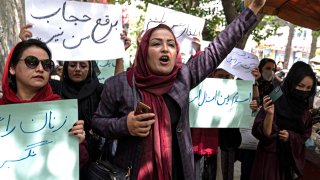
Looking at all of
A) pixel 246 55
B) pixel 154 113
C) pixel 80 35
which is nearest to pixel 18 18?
pixel 80 35

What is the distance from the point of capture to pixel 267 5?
10.2 feet

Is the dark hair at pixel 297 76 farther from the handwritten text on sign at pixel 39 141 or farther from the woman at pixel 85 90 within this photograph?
the handwritten text on sign at pixel 39 141

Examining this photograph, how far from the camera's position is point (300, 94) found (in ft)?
9.96

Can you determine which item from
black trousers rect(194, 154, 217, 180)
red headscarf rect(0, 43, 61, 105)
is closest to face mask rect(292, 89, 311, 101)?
black trousers rect(194, 154, 217, 180)

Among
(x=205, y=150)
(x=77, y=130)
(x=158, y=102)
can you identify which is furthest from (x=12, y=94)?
(x=205, y=150)

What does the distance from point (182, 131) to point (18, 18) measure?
9.19 feet

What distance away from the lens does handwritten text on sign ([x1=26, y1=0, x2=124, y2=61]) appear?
8.81ft

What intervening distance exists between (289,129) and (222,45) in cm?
130

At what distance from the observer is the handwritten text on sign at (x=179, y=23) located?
10.6 ft

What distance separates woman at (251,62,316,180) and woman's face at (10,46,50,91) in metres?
1.74

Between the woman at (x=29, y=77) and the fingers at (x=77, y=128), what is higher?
the woman at (x=29, y=77)

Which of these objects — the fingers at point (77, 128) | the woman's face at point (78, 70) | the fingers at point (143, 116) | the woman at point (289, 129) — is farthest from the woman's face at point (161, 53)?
the woman at point (289, 129)

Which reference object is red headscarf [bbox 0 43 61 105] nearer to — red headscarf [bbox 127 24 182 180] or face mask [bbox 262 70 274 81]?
red headscarf [bbox 127 24 182 180]

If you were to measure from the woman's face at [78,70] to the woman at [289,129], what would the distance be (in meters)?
1.41
